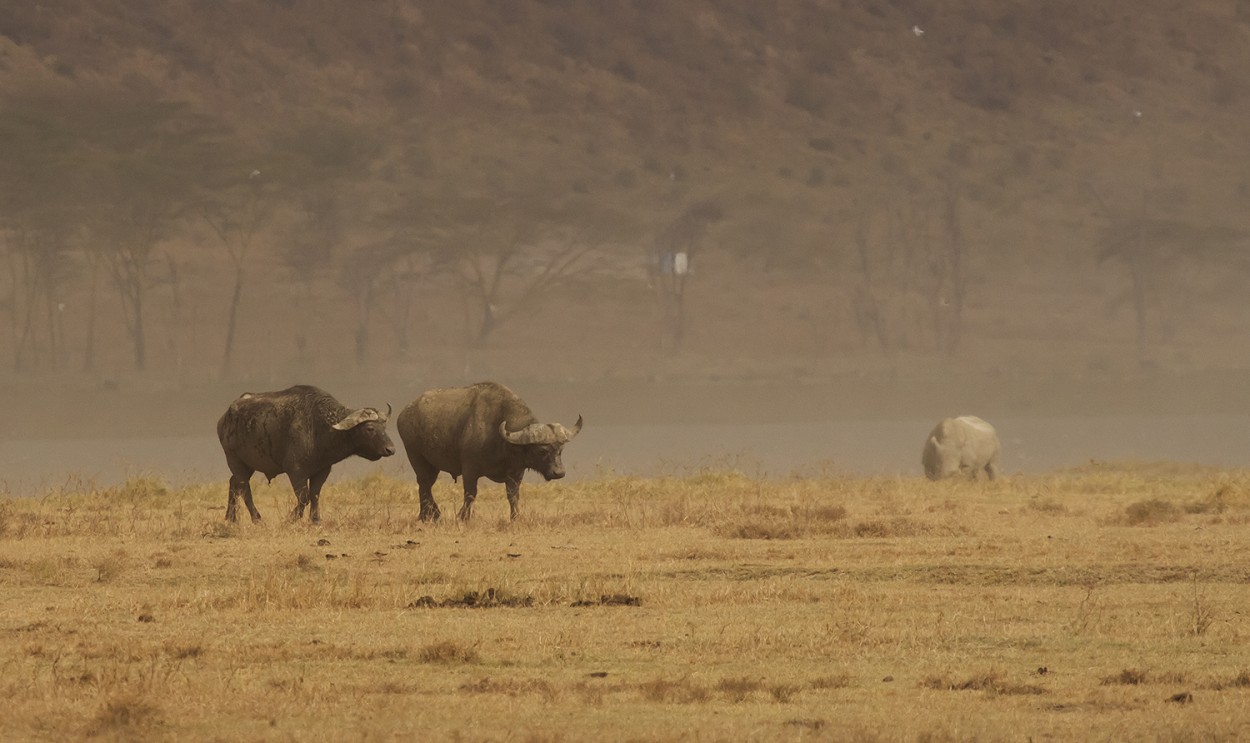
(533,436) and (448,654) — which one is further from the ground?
(533,436)

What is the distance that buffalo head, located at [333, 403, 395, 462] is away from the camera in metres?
19.4

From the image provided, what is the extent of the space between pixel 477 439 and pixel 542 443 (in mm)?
746

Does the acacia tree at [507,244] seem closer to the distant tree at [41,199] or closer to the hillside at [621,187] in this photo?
the hillside at [621,187]

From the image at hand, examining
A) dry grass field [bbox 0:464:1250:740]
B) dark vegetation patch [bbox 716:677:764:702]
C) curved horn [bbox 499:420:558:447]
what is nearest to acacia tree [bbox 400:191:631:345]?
curved horn [bbox 499:420:558:447]

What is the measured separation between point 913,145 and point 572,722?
107 meters

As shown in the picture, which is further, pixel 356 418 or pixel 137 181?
pixel 137 181

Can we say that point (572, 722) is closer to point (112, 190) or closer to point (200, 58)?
point (112, 190)

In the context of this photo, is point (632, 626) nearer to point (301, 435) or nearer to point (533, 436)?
point (533, 436)

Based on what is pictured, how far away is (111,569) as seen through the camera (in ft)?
48.6

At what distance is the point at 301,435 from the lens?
19.5 meters

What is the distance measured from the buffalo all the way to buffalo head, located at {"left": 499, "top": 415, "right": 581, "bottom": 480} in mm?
10838

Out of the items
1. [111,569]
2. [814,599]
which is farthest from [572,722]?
[111,569]

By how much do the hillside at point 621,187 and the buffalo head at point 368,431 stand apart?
1922 inches

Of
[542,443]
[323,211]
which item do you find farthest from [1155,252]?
[542,443]
